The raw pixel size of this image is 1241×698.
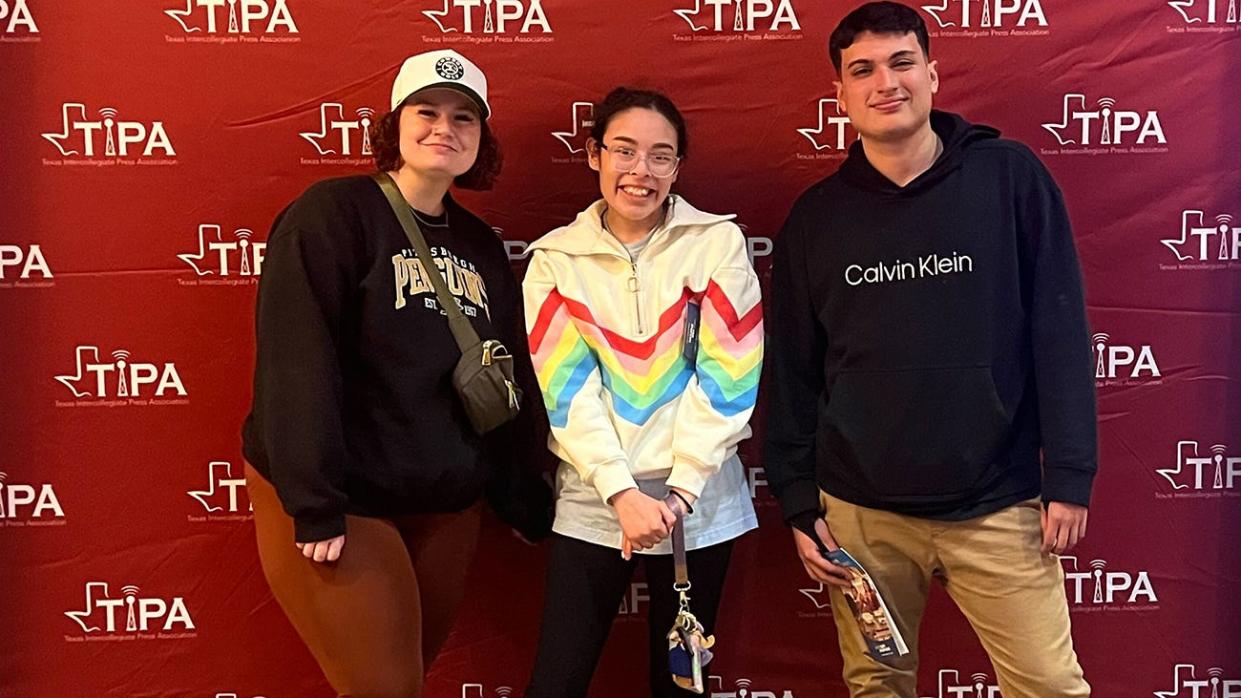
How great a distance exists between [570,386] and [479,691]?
1.07 meters

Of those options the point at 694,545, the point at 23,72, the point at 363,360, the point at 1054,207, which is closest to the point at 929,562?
the point at 694,545

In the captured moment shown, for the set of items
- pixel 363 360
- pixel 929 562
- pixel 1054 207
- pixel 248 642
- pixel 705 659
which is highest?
pixel 1054 207

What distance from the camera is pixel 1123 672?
2.54m

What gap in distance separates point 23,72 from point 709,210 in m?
1.72

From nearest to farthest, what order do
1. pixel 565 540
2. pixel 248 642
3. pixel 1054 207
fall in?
pixel 1054 207 → pixel 565 540 → pixel 248 642

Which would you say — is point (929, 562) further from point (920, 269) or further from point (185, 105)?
point (185, 105)

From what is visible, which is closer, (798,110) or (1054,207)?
(1054,207)

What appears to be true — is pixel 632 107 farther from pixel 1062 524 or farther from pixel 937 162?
pixel 1062 524

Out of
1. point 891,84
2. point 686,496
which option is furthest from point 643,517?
point 891,84

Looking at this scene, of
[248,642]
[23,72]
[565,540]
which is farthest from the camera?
[248,642]

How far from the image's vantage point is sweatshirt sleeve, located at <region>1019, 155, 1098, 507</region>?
1767 mm

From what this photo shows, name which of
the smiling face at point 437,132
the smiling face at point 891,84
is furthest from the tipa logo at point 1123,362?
the smiling face at point 437,132

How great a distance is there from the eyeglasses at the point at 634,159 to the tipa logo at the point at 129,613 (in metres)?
1.62

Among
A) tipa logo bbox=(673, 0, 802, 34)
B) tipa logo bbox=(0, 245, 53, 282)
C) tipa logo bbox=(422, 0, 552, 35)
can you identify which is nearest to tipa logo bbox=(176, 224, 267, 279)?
tipa logo bbox=(0, 245, 53, 282)
